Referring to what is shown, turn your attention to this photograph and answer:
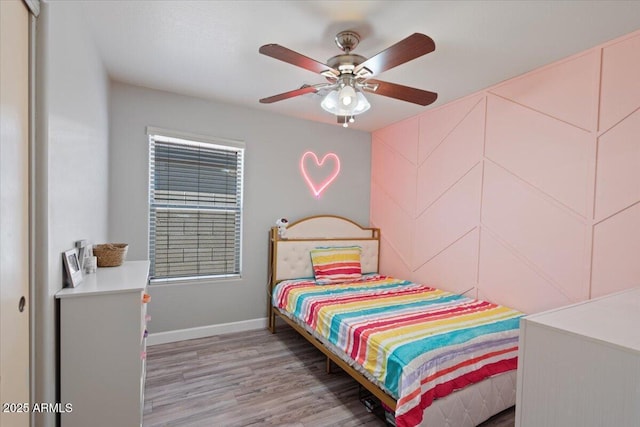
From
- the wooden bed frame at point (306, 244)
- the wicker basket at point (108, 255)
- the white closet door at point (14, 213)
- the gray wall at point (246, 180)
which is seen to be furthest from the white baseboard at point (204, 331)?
the white closet door at point (14, 213)

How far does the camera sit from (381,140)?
400 centimetres

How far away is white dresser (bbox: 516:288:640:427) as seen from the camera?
2.53ft

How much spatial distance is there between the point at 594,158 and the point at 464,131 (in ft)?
3.56

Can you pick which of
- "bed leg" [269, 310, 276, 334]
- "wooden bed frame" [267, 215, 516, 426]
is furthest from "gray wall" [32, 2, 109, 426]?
"bed leg" [269, 310, 276, 334]

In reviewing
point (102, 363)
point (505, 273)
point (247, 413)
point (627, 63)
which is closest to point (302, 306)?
point (247, 413)

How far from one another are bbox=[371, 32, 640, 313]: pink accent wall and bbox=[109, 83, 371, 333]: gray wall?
88cm

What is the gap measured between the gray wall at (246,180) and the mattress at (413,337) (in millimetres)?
874

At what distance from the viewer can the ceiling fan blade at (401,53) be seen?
1423mm

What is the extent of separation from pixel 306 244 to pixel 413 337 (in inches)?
74.0

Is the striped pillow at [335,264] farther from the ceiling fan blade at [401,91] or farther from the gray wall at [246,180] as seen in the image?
the ceiling fan blade at [401,91]

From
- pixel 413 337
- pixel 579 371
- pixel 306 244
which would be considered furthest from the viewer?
pixel 306 244

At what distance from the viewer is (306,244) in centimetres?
351

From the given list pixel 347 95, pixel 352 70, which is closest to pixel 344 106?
pixel 347 95

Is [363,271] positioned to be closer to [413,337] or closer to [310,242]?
[310,242]
